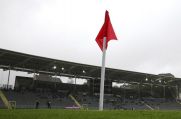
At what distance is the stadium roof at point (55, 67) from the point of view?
Answer: 40.6 meters

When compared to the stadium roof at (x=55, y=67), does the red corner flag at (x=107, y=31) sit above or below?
below

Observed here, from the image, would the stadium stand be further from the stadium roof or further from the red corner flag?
the red corner flag

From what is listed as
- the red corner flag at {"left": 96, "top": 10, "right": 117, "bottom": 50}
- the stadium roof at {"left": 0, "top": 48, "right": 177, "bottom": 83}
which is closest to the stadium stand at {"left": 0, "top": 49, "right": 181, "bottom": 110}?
the stadium roof at {"left": 0, "top": 48, "right": 177, "bottom": 83}

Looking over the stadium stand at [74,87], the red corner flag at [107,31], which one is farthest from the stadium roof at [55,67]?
the red corner flag at [107,31]

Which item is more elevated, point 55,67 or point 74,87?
point 55,67

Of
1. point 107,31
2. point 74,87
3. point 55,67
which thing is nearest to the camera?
point 107,31

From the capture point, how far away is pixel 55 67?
45969 mm

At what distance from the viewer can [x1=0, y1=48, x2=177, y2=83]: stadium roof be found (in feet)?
133

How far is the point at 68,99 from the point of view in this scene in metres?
48.2

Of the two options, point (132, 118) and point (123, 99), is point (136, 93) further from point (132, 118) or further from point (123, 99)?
point (132, 118)

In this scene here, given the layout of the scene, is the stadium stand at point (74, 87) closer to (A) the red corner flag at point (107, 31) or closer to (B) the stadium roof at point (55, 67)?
(B) the stadium roof at point (55, 67)

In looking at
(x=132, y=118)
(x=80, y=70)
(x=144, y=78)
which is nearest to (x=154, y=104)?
(x=144, y=78)

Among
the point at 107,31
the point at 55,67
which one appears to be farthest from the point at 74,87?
the point at 107,31

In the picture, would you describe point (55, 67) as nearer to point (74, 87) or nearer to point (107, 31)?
point (74, 87)
